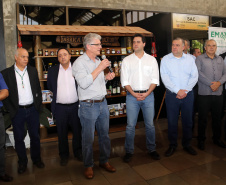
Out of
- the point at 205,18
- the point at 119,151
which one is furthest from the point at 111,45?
the point at 205,18

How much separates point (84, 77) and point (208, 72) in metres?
2.19

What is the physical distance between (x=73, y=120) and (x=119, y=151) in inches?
39.3

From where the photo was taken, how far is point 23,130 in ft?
10.3

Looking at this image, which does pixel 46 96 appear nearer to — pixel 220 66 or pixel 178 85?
pixel 178 85

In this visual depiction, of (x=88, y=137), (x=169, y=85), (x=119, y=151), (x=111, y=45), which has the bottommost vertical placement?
(x=119, y=151)

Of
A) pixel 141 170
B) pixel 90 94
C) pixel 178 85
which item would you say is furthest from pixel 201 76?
pixel 90 94

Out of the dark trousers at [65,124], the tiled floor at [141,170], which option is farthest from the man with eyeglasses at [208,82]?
the dark trousers at [65,124]

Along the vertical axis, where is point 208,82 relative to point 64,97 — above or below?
above

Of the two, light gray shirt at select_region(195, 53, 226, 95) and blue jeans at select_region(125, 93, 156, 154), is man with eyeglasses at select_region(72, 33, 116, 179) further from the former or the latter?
light gray shirt at select_region(195, 53, 226, 95)

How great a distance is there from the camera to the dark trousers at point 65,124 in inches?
130

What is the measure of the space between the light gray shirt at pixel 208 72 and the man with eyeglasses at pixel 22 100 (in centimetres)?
259

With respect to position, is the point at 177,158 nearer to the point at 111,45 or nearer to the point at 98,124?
the point at 98,124

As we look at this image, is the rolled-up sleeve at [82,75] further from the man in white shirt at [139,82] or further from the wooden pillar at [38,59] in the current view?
the wooden pillar at [38,59]

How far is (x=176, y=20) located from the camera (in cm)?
614
